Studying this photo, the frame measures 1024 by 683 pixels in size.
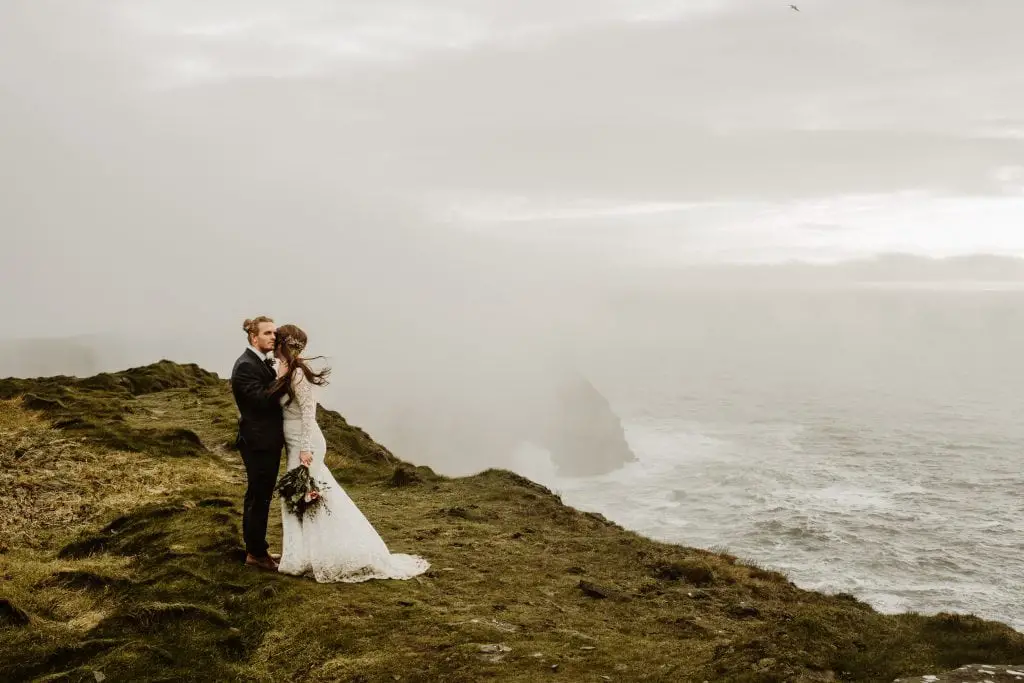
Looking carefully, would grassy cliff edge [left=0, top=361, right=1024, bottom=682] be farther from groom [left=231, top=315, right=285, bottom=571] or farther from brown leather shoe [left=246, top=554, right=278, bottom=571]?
groom [left=231, top=315, right=285, bottom=571]

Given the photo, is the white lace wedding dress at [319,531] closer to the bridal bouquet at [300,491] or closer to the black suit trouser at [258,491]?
the bridal bouquet at [300,491]

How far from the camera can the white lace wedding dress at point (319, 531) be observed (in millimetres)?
11289

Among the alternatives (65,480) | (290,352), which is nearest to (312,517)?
(290,352)

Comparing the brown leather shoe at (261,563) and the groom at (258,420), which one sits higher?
the groom at (258,420)

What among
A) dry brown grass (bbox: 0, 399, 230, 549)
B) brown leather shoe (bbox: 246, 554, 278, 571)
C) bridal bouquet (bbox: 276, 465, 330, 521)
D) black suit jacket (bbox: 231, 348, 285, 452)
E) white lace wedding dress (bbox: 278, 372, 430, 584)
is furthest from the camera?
dry brown grass (bbox: 0, 399, 230, 549)

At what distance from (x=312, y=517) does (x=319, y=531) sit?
0.30m

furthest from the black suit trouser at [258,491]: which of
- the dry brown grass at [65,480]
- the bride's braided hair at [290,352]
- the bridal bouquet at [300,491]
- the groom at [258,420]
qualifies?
the dry brown grass at [65,480]

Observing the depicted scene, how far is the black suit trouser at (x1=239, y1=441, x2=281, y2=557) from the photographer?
36.7ft

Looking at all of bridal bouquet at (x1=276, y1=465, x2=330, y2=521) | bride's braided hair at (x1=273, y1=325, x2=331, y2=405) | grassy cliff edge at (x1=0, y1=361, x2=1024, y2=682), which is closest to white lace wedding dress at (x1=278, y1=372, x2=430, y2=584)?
bridal bouquet at (x1=276, y1=465, x2=330, y2=521)

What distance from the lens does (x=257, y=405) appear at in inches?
431

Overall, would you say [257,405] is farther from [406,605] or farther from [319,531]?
[406,605]

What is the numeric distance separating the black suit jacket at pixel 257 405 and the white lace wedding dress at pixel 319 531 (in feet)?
0.71

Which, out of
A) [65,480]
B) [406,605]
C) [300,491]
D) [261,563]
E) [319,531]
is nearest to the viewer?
[406,605]

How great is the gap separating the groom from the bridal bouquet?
15.0 inches
